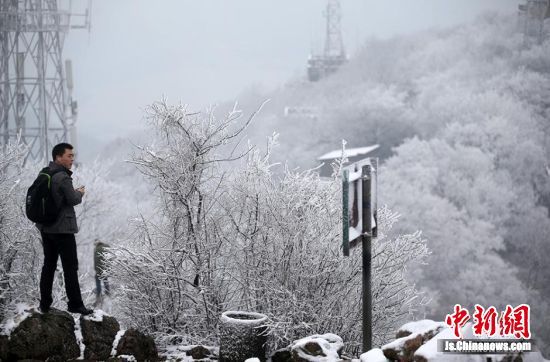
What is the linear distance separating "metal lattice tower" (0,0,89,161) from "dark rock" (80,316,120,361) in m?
29.9

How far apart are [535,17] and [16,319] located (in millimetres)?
77141

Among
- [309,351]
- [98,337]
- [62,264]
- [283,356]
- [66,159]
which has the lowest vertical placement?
[283,356]

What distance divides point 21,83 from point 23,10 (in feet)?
16.3

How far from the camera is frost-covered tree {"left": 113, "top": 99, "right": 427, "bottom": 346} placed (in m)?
7.70

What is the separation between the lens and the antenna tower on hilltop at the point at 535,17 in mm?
66938

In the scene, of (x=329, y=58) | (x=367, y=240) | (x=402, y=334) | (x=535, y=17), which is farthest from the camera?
(x=329, y=58)

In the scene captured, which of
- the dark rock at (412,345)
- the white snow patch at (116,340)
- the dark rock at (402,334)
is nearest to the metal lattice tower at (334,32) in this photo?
the white snow patch at (116,340)

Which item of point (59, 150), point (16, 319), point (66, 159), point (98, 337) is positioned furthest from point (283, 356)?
point (59, 150)

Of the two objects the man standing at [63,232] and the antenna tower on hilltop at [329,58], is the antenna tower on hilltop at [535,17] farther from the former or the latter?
the man standing at [63,232]

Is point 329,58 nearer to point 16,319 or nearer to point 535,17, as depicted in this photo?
point 535,17

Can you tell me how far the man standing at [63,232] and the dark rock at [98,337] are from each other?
16cm

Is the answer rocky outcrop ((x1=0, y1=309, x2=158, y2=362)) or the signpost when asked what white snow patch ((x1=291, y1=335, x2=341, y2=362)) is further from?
rocky outcrop ((x1=0, y1=309, x2=158, y2=362))

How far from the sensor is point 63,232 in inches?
239

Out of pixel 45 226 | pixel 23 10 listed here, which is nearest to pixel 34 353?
pixel 45 226
